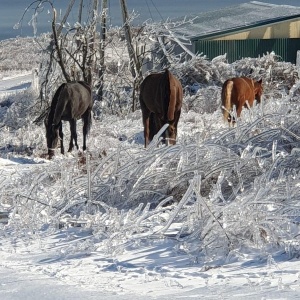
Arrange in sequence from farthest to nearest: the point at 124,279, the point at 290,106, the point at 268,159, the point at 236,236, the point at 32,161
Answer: the point at 32,161 → the point at 290,106 → the point at 268,159 → the point at 236,236 → the point at 124,279

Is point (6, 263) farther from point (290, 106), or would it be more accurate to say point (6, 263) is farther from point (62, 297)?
point (290, 106)

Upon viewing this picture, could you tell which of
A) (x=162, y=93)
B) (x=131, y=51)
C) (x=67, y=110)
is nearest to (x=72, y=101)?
(x=67, y=110)

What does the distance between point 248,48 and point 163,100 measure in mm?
24623

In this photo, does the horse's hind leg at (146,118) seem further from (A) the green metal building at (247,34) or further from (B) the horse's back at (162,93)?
(A) the green metal building at (247,34)

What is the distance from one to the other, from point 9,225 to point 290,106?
405cm

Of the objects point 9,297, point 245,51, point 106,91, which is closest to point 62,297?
point 9,297

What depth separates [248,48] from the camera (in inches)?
1513

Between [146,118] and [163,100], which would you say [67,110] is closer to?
[146,118]

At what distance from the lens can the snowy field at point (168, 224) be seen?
525 cm

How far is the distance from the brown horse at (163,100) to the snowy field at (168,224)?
4.53 metres

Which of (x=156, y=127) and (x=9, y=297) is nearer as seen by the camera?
(x=9, y=297)

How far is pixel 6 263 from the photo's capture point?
19.9ft

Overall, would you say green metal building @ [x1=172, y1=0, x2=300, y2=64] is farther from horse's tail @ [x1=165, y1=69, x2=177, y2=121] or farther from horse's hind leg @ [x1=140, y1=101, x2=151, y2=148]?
horse's tail @ [x1=165, y1=69, x2=177, y2=121]

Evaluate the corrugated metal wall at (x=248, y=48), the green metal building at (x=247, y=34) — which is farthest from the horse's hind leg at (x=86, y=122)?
the corrugated metal wall at (x=248, y=48)
